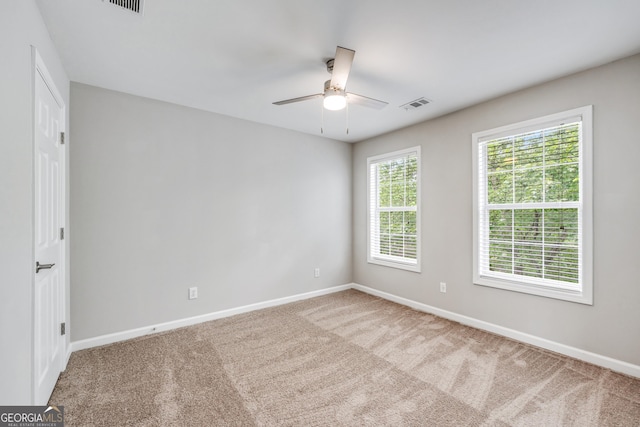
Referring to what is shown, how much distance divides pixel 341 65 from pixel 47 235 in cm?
242

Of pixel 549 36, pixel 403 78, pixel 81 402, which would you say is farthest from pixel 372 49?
pixel 81 402

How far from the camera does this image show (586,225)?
8.27ft

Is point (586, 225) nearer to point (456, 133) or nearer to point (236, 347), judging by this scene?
point (456, 133)

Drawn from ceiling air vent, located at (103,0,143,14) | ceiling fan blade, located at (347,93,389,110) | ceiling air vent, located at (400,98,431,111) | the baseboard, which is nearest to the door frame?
the baseboard

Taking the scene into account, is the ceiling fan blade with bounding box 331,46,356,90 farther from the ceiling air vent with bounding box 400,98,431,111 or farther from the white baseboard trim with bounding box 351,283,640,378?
the white baseboard trim with bounding box 351,283,640,378

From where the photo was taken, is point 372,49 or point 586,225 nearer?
point 372,49

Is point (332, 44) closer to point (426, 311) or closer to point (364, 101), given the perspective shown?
point (364, 101)

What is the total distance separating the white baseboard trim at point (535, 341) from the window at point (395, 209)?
1.68 feet

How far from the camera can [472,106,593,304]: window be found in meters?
2.58

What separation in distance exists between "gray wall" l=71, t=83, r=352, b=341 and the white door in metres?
0.41

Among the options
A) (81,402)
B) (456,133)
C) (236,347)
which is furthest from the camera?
(456,133)

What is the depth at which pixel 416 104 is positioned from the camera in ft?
10.7

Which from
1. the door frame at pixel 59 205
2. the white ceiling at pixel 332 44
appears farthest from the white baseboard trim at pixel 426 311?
the white ceiling at pixel 332 44

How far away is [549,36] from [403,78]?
106 cm
